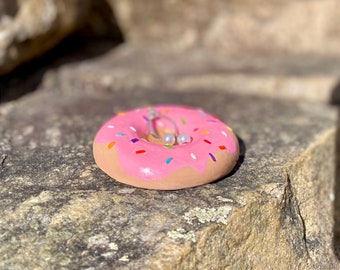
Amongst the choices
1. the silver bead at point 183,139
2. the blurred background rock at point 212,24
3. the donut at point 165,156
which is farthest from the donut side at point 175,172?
the blurred background rock at point 212,24

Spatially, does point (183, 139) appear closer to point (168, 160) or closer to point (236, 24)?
point (168, 160)

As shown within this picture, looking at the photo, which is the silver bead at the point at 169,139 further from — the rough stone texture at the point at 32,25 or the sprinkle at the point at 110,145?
the rough stone texture at the point at 32,25

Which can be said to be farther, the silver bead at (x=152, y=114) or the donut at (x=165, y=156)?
the silver bead at (x=152, y=114)

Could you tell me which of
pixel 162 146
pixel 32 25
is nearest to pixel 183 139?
pixel 162 146

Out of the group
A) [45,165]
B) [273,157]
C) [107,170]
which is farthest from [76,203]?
[273,157]

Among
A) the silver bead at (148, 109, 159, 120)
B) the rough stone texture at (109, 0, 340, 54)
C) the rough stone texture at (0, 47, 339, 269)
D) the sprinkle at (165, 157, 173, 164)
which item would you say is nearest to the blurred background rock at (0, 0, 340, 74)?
the rough stone texture at (109, 0, 340, 54)

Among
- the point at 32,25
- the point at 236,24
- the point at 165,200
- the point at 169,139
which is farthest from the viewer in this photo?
the point at 236,24
